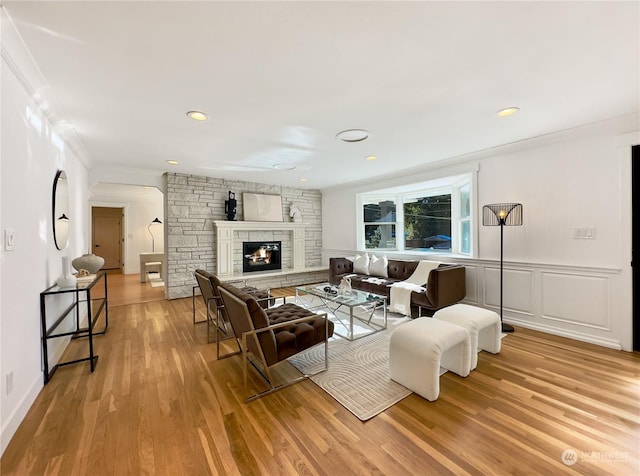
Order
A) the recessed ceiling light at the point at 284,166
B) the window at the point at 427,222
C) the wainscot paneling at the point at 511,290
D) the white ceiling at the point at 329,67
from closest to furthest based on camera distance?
the white ceiling at the point at 329,67 < the wainscot paneling at the point at 511,290 < the recessed ceiling light at the point at 284,166 < the window at the point at 427,222

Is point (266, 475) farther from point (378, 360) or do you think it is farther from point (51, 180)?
point (51, 180)

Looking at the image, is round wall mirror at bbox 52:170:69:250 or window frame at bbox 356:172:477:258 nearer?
round wall mirror at bbox 52:170:69:250

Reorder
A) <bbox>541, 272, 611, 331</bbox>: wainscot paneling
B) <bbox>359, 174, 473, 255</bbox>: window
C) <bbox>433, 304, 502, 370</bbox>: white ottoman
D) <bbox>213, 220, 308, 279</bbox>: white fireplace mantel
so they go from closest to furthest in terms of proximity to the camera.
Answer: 1. <bbox>433, 304, 502, 370</bbox>: white ottoman
2. <bbox>541, 272, 611, 331</bbox>: wainscot paneling
3. <bbox>359, 174, 473, 255</bbox>: window
4. <bbox>213, 220, 308, 279</bbox>: white fireplace mantel

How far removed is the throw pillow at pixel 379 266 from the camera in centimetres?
521

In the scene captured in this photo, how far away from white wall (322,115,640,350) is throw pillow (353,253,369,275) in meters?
1.84

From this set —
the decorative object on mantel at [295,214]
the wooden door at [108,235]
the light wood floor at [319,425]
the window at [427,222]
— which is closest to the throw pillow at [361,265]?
the window at [427,222]

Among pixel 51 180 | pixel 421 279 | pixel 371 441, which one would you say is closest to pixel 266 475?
pixel 371 441

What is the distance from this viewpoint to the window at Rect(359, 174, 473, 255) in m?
4.79

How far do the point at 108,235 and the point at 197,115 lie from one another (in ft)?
29.5

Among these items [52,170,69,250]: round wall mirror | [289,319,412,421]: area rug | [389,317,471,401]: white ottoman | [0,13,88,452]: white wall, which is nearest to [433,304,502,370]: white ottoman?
[389,317,471,401]: white ottoman

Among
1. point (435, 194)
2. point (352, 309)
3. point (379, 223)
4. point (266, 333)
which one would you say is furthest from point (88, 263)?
point (435, 194)

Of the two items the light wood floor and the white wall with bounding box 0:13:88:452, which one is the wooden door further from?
the light wood floor

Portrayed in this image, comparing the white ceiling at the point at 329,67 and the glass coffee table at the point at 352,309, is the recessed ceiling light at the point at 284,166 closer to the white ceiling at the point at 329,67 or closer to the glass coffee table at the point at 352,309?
the white ceiling at the point at 329,67

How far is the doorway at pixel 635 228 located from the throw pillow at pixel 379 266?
10.1ft
